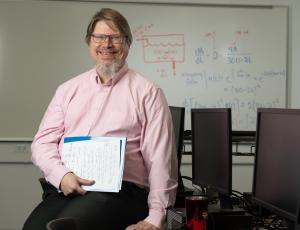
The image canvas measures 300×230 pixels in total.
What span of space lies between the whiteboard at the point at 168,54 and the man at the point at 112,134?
179 centimetres

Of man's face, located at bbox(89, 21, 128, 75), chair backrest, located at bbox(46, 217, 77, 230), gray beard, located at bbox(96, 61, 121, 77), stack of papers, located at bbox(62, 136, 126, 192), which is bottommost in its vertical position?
chair backrest, located at bbox(46, 217, 77, 230)

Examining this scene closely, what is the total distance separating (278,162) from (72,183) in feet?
2.20

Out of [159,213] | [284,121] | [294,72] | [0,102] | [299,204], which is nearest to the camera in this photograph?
[299,204]

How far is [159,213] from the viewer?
4.83 ft

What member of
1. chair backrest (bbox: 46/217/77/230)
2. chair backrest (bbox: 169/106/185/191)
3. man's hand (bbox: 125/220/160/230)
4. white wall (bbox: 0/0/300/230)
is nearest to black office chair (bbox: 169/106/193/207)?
chair backrest (bbox: 169/106/185/191)

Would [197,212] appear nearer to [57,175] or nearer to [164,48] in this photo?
[57,175]

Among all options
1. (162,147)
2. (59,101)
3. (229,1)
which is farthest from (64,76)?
(162,147)

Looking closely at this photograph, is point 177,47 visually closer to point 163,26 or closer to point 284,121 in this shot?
point 163,26

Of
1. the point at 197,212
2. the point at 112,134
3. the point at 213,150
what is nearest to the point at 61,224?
the point at 197,212

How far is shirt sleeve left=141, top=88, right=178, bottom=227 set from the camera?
1.49m

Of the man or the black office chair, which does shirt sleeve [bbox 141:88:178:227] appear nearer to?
the man

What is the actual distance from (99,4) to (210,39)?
0.96 m

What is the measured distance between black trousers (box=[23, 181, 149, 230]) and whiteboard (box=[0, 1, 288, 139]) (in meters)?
1.95

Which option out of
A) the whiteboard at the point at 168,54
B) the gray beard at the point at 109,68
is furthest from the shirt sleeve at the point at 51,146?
the whiteboard at the point at 168,54
